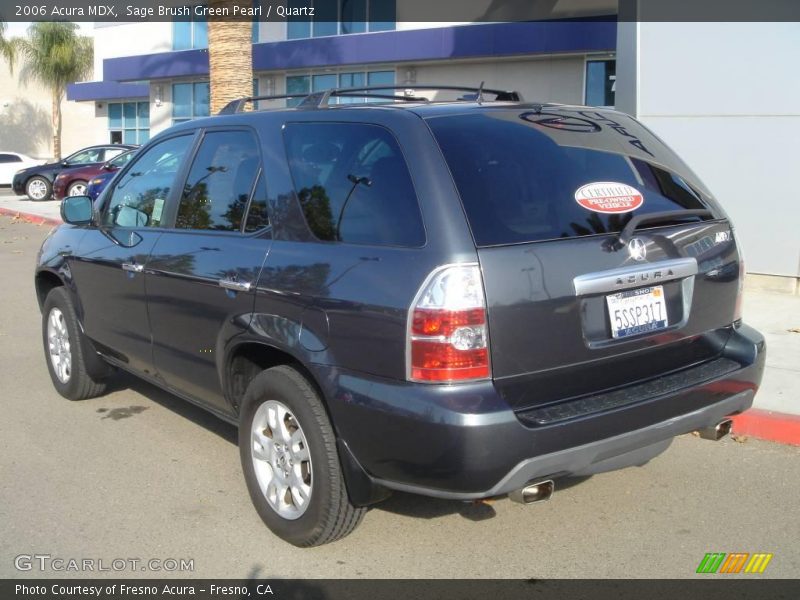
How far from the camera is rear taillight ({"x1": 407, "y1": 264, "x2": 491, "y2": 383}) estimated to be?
10.5 ft

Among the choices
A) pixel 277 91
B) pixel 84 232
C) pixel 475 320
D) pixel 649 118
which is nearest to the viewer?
pixel 475 320

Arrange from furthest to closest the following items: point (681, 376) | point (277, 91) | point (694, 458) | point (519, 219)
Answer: point (277, 91), point (694, 458), point (681, 376), point (519, 219)

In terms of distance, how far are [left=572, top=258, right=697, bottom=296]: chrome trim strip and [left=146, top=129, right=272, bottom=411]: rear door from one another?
1.46 m

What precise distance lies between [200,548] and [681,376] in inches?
90.2

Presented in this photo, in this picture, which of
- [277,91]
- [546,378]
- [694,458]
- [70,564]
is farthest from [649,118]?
[277,91]

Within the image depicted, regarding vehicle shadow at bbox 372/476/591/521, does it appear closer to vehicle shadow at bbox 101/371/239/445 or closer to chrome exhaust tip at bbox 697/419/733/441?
chrome exhaust tip at bbox 697/419/733/441

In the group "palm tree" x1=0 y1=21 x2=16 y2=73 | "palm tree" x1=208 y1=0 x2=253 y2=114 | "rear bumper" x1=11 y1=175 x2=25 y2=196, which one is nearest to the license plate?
"palm tree" x1=208 y1=0 x2=253 y2=114

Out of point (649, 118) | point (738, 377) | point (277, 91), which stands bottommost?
point (738, 377)

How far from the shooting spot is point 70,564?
150 inches

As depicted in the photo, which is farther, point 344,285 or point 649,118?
point 649,118

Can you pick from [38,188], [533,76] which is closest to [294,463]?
[533,76]

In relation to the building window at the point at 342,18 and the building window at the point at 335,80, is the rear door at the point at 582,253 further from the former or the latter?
the building window at the point at 342,18

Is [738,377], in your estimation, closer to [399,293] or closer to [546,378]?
[546,378]

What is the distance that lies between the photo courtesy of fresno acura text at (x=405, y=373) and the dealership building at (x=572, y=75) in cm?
418
